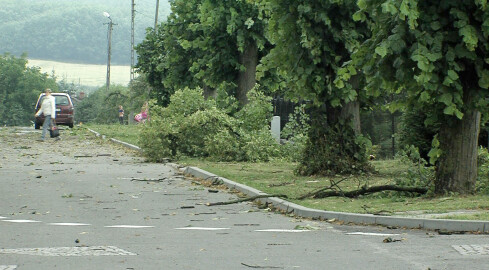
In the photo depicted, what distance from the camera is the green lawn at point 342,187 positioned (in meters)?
12.5

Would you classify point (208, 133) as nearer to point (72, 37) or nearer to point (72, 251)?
point (72, 251)

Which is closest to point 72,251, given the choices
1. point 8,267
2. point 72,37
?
point 8,267

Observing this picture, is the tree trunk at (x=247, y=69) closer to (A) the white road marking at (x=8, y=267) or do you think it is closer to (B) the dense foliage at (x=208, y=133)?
(B) the dense foliage at (x=208, y=133)

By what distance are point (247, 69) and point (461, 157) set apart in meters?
17.5

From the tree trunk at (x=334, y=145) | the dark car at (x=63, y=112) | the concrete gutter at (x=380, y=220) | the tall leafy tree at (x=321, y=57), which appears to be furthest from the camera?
the dark car at (x=63, y=112)

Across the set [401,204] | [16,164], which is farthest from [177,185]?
[16,164]

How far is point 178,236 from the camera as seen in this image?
34.1 ft

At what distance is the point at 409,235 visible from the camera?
10.2 meters

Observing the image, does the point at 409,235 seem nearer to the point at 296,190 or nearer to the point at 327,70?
the point at 296,190

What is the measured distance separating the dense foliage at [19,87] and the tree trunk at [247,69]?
109 m

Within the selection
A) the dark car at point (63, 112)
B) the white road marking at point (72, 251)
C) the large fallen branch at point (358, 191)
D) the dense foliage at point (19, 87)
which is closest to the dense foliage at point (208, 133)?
the large fallen branch at point (358, 191)

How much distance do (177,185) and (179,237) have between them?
7.68 metres

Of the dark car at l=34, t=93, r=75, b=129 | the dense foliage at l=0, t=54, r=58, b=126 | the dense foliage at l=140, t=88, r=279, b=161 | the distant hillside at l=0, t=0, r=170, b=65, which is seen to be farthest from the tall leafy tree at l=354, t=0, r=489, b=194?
the distant hillside at l=0, t=0, r=170, b=65

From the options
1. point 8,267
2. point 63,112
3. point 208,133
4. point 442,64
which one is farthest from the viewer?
point 63,112
